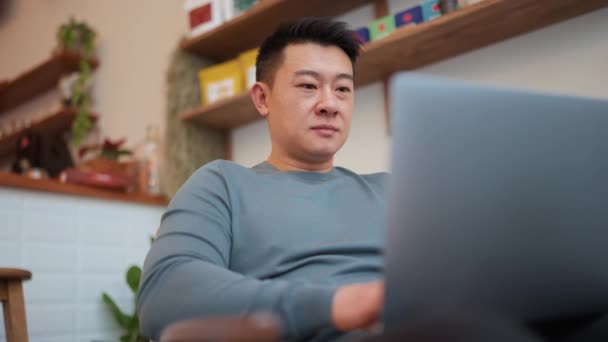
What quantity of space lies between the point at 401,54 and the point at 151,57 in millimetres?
1705

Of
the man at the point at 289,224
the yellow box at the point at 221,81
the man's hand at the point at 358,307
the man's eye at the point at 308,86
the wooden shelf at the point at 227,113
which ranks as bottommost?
the man's hand at the point at 358,307

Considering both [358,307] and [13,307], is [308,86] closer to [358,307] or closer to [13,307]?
[358,307]

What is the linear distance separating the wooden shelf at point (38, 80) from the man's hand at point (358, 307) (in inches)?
121

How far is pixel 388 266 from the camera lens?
0.54 m

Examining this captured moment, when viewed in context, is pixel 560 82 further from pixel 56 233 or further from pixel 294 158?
pixel 56 233

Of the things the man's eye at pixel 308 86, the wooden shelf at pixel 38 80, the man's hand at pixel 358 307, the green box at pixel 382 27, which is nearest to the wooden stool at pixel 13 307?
the man's eye at pixel 308 86

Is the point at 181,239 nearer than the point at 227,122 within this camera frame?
Yes

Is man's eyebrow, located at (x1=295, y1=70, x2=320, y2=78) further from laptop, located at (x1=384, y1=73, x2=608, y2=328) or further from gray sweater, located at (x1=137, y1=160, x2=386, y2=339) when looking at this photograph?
laptop, located at (x1=384, y1=73, x2=608, y2=328)

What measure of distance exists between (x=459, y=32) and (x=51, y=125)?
8.99 ft

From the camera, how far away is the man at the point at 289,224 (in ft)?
2.30

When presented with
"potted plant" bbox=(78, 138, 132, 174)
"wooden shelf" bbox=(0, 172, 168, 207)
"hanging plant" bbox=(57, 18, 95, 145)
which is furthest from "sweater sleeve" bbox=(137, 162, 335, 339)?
"hanging plant" bbox=(57, 18, 95, 145)

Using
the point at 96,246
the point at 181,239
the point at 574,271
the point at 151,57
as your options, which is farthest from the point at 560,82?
the point at 151,57

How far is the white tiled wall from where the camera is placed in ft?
6.76

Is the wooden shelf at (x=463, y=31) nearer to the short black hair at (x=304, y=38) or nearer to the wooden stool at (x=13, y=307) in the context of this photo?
the short black hair at (x=304, y=38)
